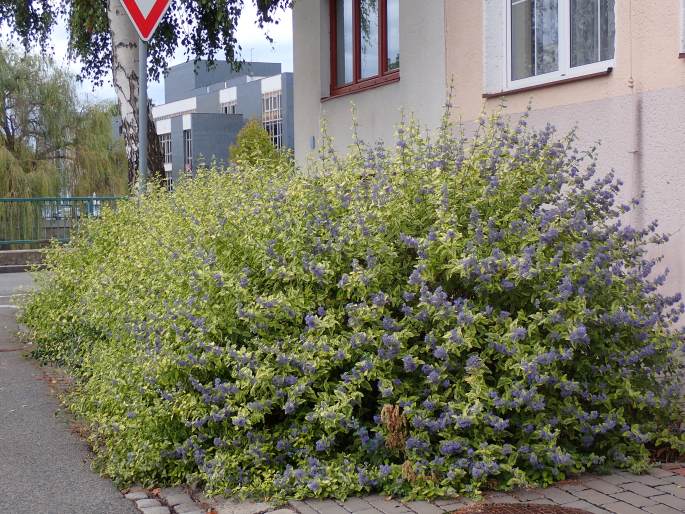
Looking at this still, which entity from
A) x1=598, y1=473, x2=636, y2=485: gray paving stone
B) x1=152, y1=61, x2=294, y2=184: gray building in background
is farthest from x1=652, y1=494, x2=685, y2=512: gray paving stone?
x1=152, y1=61, x2=294, y2=184: gray building in background

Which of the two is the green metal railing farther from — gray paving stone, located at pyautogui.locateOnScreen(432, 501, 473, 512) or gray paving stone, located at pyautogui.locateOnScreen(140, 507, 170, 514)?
gray paving stone, located at pyautogui.locateOnScreen(432, 501, 473, 512)

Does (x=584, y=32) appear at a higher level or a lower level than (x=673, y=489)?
higher

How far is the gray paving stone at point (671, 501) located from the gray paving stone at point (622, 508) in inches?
6.4

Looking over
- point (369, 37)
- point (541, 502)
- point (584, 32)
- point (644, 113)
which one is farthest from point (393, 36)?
point (541, 502)

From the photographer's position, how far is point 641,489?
15.1 ft

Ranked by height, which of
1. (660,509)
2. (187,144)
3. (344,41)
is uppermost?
(187,144)

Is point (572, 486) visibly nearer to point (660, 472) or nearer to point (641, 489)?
point (641, 489)

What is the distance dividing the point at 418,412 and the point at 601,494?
962mm

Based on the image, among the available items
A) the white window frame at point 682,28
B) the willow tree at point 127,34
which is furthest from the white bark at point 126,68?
the white window frame at point 682,28

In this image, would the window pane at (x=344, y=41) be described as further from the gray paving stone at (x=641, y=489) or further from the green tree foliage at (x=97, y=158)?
the green tree foliage at (x=97, y=158)

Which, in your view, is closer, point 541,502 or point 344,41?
point 541,502

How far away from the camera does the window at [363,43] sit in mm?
12977

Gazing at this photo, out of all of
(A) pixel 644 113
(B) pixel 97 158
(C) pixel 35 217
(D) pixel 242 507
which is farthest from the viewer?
(B) pixel 97 158

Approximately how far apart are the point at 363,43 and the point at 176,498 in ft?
32.5
